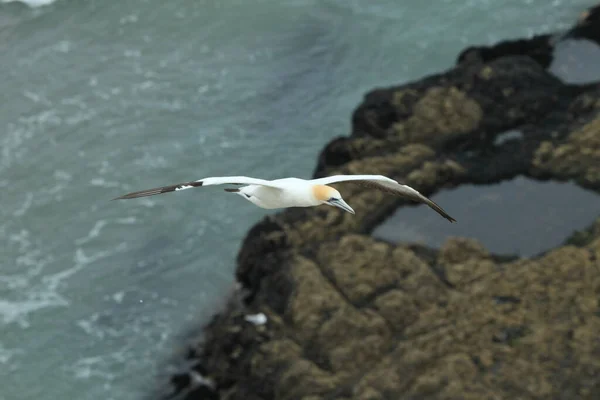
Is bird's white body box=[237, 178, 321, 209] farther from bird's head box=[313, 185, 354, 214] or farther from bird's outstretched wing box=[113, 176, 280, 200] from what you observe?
bird's outstretched wing box=[113, 176, 280, 200]

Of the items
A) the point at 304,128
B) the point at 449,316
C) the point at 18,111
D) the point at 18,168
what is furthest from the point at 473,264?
the point at 18,111

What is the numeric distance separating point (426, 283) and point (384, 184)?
4946 mm

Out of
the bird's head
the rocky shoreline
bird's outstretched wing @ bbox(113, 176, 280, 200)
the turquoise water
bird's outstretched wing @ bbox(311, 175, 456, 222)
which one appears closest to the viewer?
bird's outstretched wing @ bbox(113, 176, 280, 200)

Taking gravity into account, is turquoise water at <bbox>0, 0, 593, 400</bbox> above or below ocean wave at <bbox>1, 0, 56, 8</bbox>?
below

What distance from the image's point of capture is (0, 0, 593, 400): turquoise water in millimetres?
25688

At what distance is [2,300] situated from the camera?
26844 millimetres

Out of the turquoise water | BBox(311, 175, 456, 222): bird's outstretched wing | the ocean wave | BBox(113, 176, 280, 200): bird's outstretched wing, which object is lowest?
the turquoise water

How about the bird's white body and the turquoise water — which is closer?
the bird's white body

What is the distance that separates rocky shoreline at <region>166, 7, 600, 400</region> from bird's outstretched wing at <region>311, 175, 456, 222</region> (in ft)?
12.9

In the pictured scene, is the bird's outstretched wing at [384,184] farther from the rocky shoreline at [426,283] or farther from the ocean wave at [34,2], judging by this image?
the ocean wave at [34,2]

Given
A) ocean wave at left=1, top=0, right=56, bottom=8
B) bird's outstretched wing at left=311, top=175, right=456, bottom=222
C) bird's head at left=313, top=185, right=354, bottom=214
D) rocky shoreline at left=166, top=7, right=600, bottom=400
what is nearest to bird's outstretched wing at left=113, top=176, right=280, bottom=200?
bird's head at left=313, top=185, right=354, bottom=214

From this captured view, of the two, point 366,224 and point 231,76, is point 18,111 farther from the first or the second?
point 366,224

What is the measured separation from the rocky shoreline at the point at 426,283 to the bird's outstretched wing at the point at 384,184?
395 cm

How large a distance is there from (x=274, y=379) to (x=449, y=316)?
3.81 m
